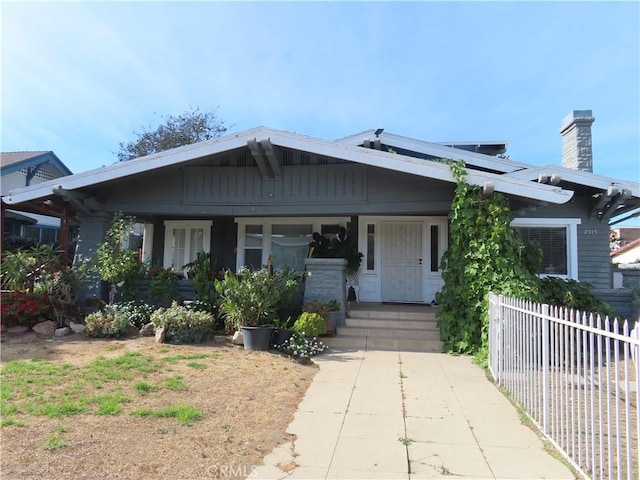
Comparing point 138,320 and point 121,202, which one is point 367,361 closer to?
point 138,320

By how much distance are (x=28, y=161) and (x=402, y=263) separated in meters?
16.6

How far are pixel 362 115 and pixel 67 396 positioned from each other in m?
12.7

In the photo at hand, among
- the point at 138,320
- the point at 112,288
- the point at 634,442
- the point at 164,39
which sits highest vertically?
the point at 164,39

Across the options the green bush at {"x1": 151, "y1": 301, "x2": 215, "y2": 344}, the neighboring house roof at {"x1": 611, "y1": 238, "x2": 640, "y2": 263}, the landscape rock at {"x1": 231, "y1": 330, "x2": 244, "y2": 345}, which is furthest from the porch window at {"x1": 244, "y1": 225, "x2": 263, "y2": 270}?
the neighboring house roof at {"x1": 611, "y1": 238, "x2": 640, "y2": 263}

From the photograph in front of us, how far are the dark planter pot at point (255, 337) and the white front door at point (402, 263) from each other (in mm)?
4262

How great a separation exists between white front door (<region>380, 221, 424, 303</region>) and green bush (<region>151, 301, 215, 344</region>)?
4860 millimetres

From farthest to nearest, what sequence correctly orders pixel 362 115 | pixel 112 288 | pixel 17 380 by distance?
pixel 362 115
pixel 112 288
pixel 17 380

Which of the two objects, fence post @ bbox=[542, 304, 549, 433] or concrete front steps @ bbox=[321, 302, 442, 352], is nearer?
fence post @ bbox=[542, 304, 549, 433]

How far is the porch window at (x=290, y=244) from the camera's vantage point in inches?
424

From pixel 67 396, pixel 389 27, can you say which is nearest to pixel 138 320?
pixel 67 396

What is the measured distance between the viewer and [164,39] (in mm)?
8211

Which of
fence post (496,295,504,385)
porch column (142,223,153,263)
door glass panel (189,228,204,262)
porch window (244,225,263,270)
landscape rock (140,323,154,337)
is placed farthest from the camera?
porch column (142,223,153,263)

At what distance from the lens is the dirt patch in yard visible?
3098mm

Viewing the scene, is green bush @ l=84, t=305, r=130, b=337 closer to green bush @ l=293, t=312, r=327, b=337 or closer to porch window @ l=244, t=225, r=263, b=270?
green bush @ l=293, t=312, r=327, b=337
